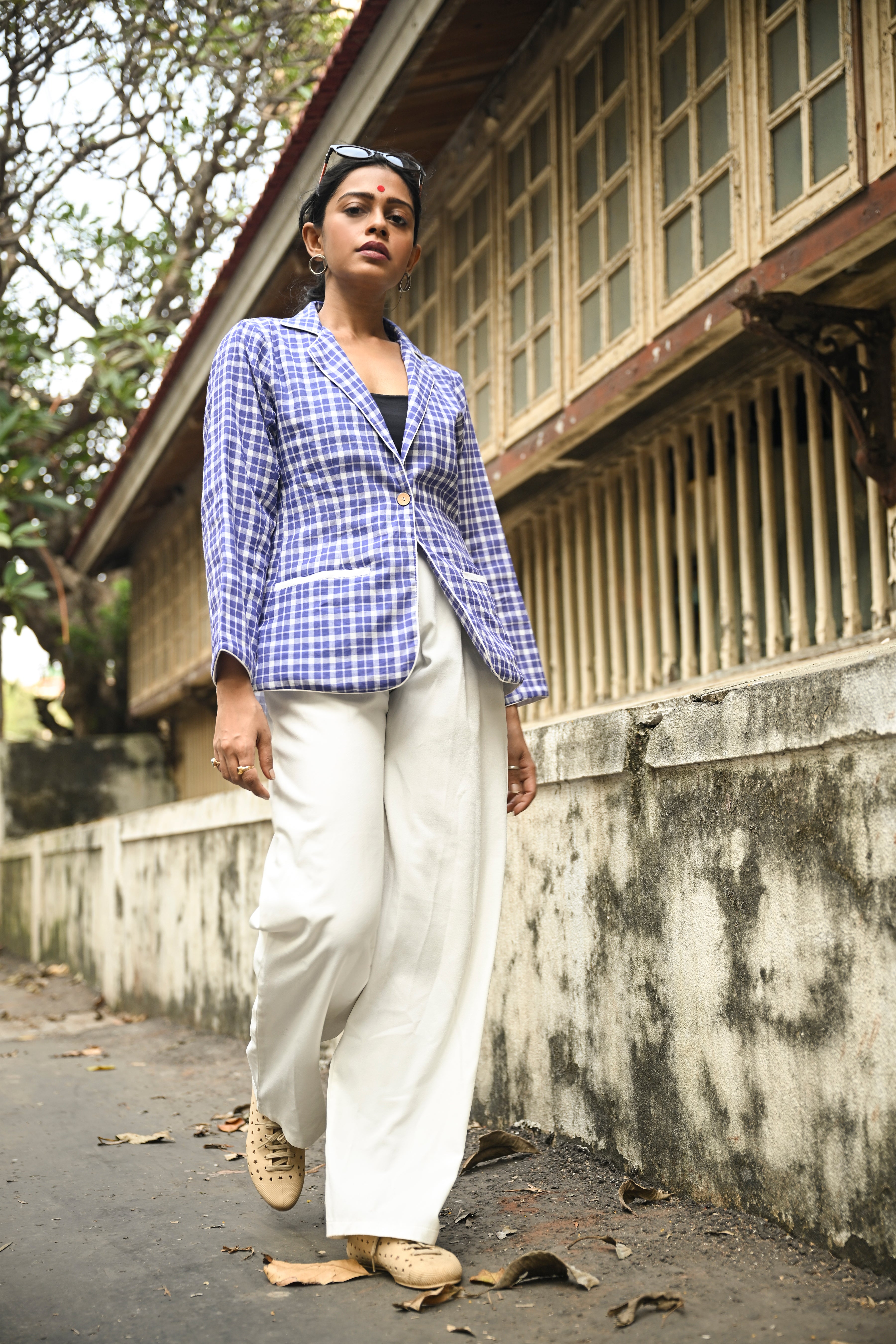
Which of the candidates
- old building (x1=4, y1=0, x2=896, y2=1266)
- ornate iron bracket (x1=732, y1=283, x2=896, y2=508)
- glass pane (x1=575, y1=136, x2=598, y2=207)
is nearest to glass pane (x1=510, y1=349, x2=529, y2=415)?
old building (x1=4, y1=0, x2=896, y2=1266)

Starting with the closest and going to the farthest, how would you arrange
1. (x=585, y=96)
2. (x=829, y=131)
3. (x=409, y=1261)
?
(x=409, y=1261)
(x=829, y=131)
(x=585, y=96)

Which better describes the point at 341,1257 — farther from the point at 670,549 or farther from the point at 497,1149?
the point at 670,549

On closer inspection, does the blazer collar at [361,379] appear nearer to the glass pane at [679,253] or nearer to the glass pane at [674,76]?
the glass pane at [679,253]

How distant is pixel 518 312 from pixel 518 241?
0.33 metres

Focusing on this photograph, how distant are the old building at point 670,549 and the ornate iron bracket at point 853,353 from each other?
12 mm

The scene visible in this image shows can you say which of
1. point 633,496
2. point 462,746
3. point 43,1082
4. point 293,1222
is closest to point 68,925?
point 43,1082

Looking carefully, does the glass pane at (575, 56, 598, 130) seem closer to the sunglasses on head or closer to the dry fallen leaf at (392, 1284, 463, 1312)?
the sunglasses on head

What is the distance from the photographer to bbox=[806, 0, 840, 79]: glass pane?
3.35 meters

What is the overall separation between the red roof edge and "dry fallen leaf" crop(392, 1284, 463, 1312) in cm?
412

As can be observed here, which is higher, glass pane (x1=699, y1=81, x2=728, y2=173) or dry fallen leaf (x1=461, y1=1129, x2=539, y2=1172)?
glass pane (x1=699, y1=81, x2=728, y2=173)

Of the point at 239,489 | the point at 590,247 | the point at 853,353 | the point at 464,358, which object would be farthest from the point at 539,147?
the point at 239,489

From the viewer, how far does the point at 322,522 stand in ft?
7.79

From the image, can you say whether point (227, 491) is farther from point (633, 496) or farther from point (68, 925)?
point (68, 925)

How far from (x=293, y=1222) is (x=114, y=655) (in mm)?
11267
